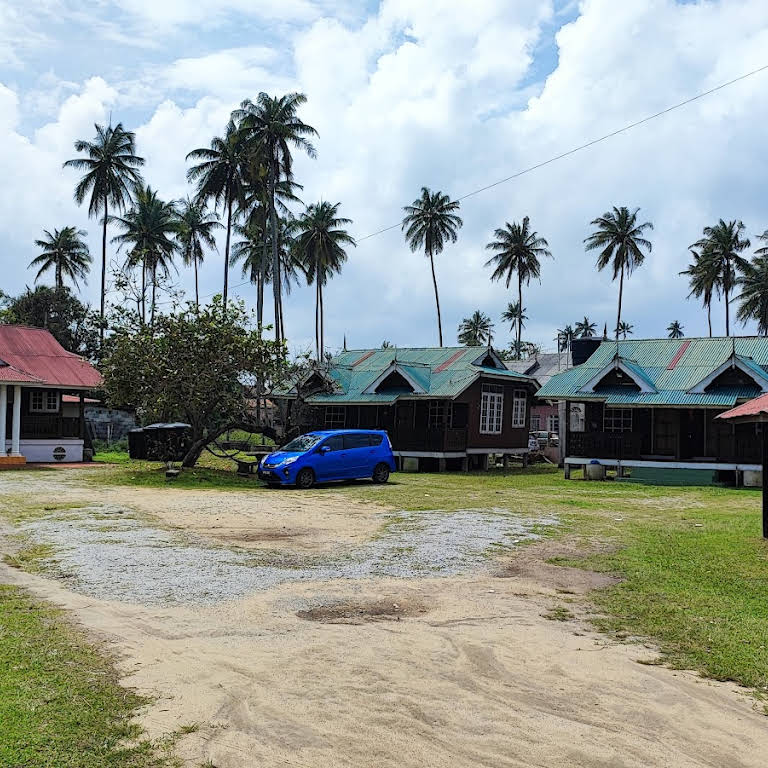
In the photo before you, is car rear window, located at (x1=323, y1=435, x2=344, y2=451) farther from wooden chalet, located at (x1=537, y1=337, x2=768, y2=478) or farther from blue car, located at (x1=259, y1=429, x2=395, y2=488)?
wooden chalet, located at (x1=537, y1=337, x2=768, y2=478)

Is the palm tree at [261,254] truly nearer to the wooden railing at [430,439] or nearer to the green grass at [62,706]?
the wooden railing at [430,439]

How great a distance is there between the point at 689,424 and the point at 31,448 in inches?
943

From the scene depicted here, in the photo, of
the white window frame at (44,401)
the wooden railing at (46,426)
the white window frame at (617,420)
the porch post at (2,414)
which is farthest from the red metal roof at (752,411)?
the white window frame at (44,401)

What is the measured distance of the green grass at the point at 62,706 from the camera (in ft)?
15.4

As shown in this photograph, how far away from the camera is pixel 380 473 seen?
81.1ft

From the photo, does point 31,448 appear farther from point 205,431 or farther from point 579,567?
point 579,567

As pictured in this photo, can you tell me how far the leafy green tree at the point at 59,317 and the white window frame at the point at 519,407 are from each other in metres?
28.0

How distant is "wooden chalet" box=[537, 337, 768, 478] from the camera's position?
88.8 feet

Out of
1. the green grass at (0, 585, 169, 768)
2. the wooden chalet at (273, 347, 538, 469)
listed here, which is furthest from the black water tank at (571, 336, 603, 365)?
the green grass at (0, 585, 169, 768)

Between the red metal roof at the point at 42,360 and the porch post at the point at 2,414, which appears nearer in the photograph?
the porch post at the point at 2,414

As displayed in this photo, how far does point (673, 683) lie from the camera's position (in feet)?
Answer: 20.4

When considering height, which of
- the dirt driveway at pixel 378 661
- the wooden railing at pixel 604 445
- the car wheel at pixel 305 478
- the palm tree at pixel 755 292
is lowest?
the dirt driveway at pixel 378 661

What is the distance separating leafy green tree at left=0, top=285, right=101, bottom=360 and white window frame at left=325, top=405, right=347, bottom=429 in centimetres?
2232

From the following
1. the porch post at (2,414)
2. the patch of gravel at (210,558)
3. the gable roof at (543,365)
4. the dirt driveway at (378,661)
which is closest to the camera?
the dirt driveway at (378,661)
